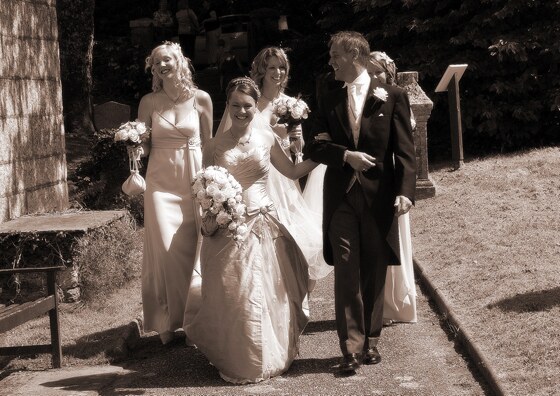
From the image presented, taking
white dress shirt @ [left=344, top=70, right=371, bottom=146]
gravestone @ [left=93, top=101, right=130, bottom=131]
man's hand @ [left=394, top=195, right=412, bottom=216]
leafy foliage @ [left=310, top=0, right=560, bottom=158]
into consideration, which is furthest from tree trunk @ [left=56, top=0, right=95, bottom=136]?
man's hand @ [left=394, top=195, right=412, bottom=216]

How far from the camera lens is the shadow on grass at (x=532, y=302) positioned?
27.9 ft

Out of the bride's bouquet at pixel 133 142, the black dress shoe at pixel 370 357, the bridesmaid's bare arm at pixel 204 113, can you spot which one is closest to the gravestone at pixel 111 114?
the bridesmaid's bare arm at pixel 204 113

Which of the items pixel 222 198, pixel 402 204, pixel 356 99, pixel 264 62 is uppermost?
pixel 264 62

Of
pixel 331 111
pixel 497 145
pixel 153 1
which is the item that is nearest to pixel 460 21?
pixel 497 145

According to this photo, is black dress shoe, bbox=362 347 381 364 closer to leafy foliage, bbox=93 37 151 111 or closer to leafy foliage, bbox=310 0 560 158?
leafy foliage, bbox=310 0 560 158

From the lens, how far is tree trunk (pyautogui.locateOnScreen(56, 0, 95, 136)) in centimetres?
1962

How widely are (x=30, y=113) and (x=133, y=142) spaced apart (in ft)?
12.5

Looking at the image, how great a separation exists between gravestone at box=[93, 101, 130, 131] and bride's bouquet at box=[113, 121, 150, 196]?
7124 mm

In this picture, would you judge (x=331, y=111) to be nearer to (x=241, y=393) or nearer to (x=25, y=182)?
(x=241, y=393)

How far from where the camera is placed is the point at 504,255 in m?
10.7

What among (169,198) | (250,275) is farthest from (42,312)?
(250,275)

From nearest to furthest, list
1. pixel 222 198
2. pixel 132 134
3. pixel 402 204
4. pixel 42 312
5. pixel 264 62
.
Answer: pixel 222 198 → pixel 402 204 → pixel 42 312 → pixel 132 134 → pixel 264 62

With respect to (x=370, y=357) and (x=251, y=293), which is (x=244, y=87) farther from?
(x=370, y=357)

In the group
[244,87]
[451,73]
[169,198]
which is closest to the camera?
[244,87]
